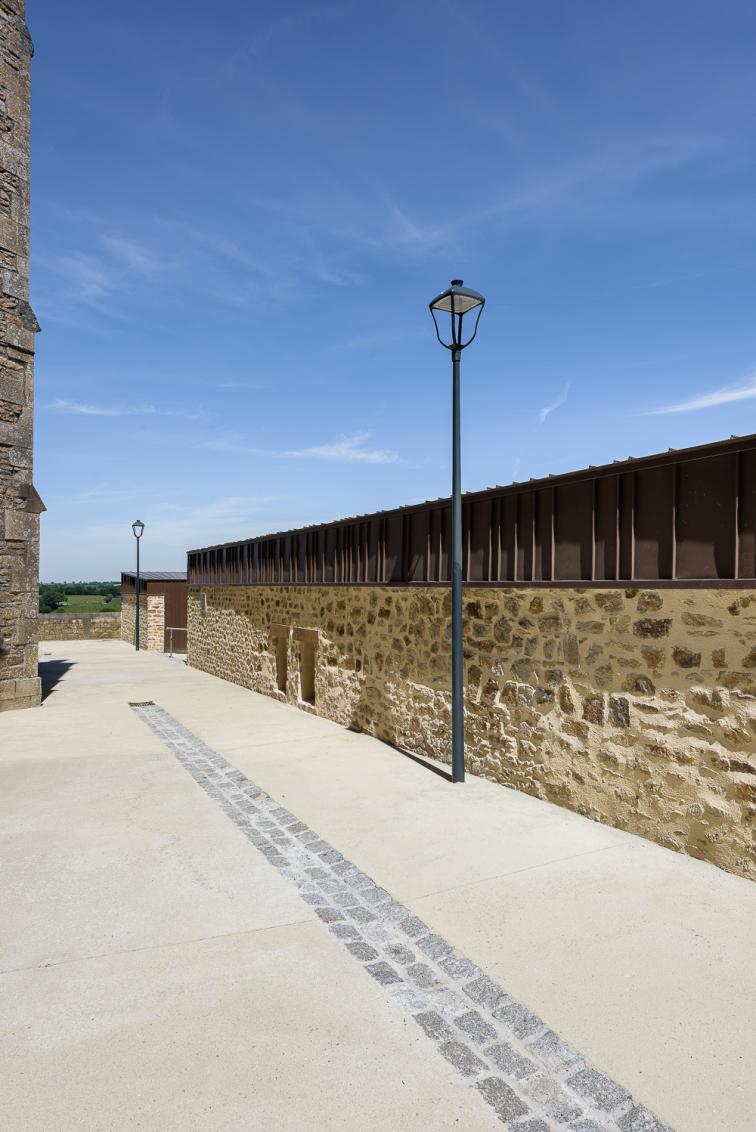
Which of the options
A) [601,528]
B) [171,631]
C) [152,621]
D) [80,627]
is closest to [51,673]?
[171,631]

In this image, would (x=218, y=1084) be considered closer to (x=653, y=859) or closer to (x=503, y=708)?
(x=653, y=859)

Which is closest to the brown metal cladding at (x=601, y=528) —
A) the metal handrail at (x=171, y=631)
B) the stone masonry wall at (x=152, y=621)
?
the metal handrail at (x=171, y=631)

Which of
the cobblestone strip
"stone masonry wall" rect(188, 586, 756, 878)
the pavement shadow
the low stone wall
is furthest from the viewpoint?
the low stone wall

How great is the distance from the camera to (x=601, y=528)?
5406mm

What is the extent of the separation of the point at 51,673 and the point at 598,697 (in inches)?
582

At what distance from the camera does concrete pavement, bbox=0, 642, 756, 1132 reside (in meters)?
2.48

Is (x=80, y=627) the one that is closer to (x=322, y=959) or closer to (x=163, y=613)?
(x=163, y=613)

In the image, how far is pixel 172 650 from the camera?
2367cm

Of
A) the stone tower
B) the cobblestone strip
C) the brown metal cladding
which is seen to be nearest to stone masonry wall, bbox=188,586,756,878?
the brown metal cladding

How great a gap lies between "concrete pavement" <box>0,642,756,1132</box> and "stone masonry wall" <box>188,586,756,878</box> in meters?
0.28

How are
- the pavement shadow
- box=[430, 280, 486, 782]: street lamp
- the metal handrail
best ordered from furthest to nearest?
the metal handrail → the pavement shadow → box=[430, 280, 486, 782]: street lamp

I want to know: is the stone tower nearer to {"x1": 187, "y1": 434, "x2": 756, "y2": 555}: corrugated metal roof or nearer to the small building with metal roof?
{"x1": 187, "y1": 434, "x2": 756, "y2": 555}: corrugated metal roof

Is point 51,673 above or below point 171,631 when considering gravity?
below

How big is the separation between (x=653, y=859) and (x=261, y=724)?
6.27 meters
